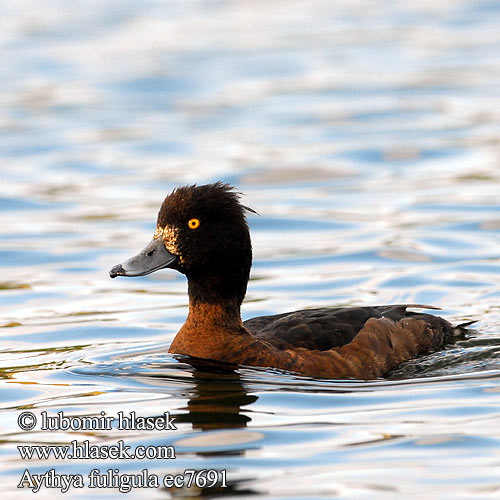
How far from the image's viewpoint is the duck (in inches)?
361

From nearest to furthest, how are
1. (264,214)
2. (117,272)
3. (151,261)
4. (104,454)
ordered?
(104,454), (117,272), (151,261), (264,214)

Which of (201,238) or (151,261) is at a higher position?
(201,238)

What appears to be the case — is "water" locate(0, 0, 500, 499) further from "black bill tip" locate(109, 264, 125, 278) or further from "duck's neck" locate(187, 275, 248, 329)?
"black bill tip" locate(109, 264, 125, 278)

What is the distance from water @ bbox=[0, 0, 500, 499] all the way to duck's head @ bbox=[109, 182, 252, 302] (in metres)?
0.73

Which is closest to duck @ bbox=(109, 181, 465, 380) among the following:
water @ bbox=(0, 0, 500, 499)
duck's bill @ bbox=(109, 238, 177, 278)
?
duck's bill @ bbox=(109, 238, 177, 278)

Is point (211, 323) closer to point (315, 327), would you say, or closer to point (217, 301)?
point (217, 301)

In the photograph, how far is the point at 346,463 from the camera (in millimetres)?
7199

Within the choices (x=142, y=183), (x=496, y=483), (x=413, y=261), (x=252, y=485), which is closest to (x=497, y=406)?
(x=496, y=483)

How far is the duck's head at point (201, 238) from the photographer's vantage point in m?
9.30

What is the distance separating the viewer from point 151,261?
9.40 meters

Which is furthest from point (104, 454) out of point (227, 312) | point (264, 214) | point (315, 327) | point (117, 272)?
point (264, 214)

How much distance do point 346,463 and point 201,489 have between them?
88cm

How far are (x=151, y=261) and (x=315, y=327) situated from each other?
131 centimetres

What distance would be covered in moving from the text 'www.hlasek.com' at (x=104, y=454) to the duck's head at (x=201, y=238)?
4.60 feet
